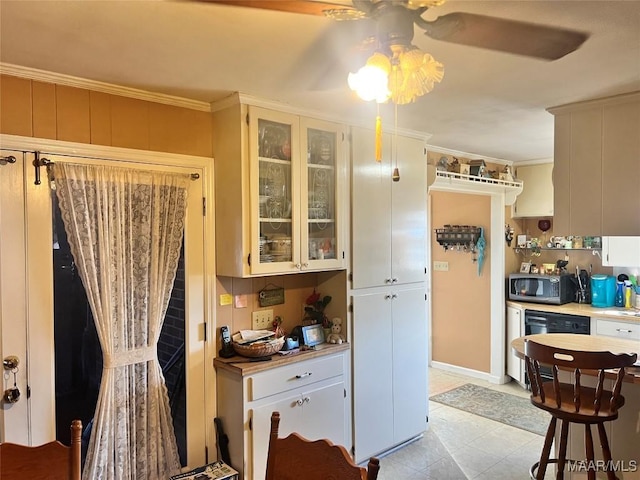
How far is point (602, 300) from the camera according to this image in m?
4.44

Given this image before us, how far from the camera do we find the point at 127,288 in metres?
2.37

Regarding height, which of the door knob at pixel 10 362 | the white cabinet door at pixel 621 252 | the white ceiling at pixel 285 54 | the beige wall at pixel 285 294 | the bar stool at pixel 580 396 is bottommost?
the bar stool at pixel 580 396

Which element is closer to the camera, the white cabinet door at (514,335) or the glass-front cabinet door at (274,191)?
the glass-front cabinet door at (274,191)

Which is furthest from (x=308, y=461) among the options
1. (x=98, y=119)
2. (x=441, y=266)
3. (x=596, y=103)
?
(x=441, y=266)

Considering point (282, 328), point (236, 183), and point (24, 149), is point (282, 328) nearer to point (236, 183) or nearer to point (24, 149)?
point (236, 183)

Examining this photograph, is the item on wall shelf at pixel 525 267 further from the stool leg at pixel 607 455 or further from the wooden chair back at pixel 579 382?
the stool leg at pixel 607 455

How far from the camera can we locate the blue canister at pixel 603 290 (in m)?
4.41

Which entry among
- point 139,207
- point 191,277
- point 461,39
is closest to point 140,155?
point 139,207

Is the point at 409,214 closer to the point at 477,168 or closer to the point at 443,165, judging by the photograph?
the point at 443,165

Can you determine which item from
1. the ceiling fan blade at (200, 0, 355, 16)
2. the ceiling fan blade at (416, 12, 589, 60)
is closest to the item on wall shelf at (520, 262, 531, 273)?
the ceiling fan blade at (416, 12, 589, 60)

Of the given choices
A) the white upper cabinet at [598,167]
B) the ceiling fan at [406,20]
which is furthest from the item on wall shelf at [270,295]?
the ceiling fan at [406,20]

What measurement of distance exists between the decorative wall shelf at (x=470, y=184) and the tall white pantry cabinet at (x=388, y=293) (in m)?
0.33

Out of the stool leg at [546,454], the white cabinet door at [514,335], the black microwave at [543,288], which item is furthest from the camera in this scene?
the white cabinet door at [514,335]

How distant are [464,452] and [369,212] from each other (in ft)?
6.28
